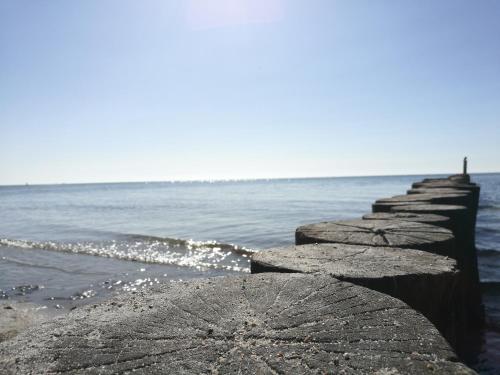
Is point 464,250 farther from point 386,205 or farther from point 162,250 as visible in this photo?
point 162,250

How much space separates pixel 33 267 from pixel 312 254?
32.1ft

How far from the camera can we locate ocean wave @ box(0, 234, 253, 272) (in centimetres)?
1102

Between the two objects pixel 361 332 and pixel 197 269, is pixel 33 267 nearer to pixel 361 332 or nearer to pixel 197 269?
pixel 197 269

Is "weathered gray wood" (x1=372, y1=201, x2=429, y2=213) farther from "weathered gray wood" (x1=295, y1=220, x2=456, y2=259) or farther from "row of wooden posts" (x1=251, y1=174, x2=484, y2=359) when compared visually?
"weathered gray wood" (x1=295, y1=220, x2=456, y2=259)

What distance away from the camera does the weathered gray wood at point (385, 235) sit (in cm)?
328

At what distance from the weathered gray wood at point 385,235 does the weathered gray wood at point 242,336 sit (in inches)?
53.7

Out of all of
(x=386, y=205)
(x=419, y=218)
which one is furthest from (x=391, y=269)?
(x=386, y=205)

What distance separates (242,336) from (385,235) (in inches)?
89.5

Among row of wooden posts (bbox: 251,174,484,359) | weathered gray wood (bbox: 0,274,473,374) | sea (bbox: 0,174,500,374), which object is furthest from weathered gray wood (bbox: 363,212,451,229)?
weathered gray wood (bbox: 0,274,473,374)

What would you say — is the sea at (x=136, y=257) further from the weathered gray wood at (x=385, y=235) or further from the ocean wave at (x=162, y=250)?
the weathered gray wood at (x=385, y=235)

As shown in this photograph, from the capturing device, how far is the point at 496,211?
80.4 ft

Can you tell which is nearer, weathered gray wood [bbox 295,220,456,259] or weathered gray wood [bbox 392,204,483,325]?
weathered gray wood [bbox 295,220,456,259]

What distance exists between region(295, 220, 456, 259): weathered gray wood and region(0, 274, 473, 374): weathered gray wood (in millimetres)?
1364

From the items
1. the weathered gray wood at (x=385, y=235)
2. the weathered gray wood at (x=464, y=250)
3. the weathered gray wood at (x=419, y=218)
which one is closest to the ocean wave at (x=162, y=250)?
the weathered gray wood at (x=464, y=250)
